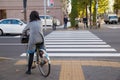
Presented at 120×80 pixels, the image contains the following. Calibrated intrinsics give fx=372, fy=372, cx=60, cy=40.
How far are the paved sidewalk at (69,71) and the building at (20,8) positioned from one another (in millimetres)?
43562

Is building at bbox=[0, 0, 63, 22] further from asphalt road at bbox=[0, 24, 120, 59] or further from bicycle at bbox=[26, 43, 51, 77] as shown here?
bicycle at bbox=[26, 43, 51, 77]

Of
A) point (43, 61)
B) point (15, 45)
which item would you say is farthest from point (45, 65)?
point (15, 45)

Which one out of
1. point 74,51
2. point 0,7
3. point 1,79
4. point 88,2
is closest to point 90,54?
point 74,51

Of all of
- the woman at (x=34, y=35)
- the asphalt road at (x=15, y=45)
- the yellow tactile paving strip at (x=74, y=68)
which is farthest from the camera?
the asphalt road at (x=15, y=45)

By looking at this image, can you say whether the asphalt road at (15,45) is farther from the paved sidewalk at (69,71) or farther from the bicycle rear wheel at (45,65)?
the bicycle rear wheel at (45,65)

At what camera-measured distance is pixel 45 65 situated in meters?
9.84

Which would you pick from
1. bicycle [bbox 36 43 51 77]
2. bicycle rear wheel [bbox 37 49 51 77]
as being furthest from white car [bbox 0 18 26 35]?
bicycle rear wheel [bbox 37 49 51 77]

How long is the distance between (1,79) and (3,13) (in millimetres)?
48432

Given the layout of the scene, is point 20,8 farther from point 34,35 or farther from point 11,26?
point 34,35

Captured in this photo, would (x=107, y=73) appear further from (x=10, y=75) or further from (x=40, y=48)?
(x=10, y=75)

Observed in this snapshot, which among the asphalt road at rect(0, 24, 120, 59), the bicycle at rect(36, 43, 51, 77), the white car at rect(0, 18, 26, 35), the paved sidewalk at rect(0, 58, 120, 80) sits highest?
the white car at rect(0, 18, 26, 35)

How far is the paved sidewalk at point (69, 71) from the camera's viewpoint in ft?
31.6

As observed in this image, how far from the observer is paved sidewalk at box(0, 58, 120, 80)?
9.62 m

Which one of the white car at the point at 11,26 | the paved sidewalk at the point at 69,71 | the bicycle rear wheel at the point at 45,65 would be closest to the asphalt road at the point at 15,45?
the paved sidewalk at the point at 69,71
